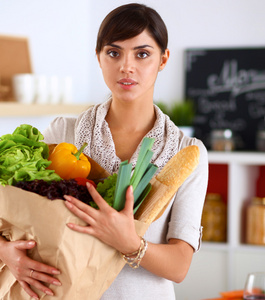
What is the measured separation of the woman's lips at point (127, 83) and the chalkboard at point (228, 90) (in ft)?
8.77

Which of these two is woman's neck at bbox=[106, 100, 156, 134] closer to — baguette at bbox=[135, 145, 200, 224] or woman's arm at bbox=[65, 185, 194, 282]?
baguette at bbox=[135, 145, 200, 224]

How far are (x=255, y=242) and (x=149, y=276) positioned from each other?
211 cm

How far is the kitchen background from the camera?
342cm

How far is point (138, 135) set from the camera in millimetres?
1474

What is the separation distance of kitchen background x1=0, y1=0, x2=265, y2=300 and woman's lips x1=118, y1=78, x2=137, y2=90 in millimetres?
2173

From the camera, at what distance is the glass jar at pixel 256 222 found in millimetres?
3295

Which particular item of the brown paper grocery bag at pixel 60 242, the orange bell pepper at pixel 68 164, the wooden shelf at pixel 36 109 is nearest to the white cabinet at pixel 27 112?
the wooden shelf at pixel 36 109

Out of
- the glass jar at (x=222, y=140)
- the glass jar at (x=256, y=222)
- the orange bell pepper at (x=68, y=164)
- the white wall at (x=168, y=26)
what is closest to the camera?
the orange bell pepper at (x=68, y=164)

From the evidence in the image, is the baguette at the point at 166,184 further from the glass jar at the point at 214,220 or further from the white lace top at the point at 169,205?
the glass jar at the point at 214,220

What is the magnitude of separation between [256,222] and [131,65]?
2266 millimetres

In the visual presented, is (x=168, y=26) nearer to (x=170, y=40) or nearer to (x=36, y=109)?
(x=170, y=40)

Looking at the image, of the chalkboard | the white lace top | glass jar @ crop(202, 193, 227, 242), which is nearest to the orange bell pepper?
the white lace top

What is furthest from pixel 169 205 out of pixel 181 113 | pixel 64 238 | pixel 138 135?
pixel 181 113

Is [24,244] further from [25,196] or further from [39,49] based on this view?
[39,49]
